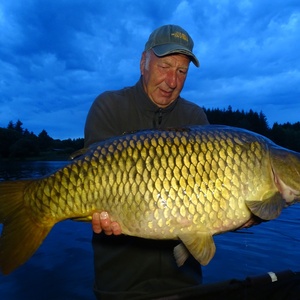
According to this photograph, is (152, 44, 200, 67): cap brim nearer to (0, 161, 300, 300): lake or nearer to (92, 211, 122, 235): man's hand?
(92, 211, 122, 235): man's hand

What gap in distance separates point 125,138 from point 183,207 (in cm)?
47

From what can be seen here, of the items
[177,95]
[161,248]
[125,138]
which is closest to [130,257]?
[161,248]

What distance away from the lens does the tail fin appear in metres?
1.73

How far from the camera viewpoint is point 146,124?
95.3 inches

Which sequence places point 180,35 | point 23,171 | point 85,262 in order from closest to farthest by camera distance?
1. point 180,35
2. point 85,262
3. point 23,171

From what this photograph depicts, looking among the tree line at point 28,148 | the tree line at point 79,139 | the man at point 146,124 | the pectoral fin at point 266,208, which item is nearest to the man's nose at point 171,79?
the man at point 146,124

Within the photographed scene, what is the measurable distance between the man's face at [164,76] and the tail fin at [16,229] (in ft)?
3.48

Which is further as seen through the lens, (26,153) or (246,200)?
(26,153)

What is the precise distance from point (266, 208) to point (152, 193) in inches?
24.2

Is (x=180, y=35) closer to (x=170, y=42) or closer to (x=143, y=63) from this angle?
(x=170, y=42)

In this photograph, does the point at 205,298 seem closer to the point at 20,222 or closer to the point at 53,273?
the point at 20,222

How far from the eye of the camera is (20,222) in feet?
5.87

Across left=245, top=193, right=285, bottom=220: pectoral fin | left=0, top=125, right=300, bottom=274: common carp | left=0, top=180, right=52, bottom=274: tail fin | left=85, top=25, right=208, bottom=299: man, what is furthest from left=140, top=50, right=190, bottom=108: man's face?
left=0, top=180, right=52, bottom=274: tail fin

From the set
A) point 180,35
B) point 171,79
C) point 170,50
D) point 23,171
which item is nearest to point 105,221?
point 171,79
